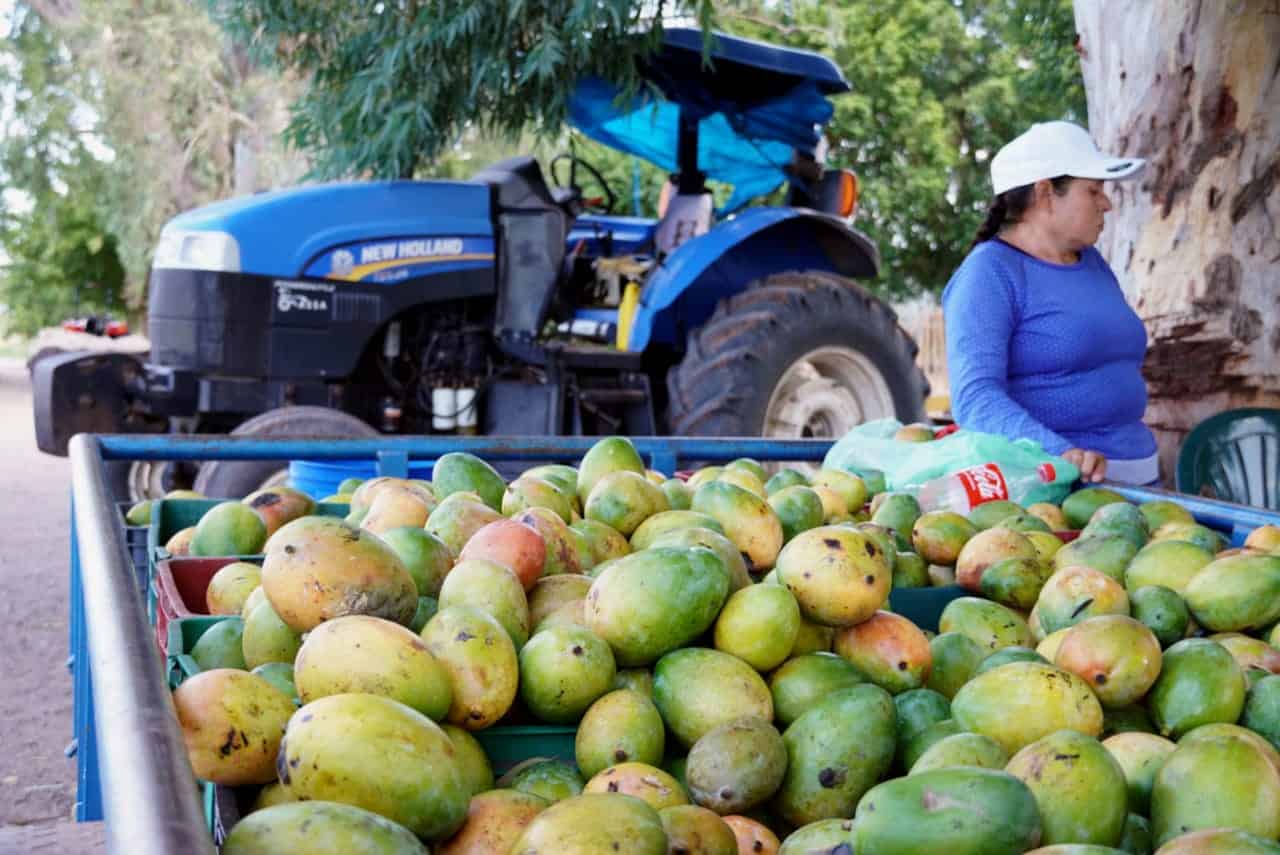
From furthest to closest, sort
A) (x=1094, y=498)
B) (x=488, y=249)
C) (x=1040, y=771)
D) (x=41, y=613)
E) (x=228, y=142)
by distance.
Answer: (x=228, y=142), (x=488, y=249), (x=41, y=613), (x=1094, y=498), (x=1040, y=771)

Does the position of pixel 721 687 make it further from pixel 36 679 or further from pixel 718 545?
pixel 36 679

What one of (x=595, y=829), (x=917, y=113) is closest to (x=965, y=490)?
(x=595, y=829)

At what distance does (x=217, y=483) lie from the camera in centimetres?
484

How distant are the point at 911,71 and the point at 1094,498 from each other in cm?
1593

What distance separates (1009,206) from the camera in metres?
3.48

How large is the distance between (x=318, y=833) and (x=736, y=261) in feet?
18.3

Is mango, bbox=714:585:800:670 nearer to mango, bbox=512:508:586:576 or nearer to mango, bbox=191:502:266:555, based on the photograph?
mango, bbox=512:508:586:576

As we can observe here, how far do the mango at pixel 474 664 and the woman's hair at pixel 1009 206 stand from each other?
252 cm

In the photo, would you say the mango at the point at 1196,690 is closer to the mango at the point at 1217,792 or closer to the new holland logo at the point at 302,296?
the mango at the point at 1217,792

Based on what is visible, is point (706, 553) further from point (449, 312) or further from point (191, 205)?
point (191, 205)

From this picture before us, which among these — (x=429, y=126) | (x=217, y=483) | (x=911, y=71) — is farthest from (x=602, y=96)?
(x=911, y=71)

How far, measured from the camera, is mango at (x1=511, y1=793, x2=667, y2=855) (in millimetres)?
1062

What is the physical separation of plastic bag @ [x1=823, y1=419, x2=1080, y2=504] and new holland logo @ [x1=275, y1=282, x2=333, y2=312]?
335 cm

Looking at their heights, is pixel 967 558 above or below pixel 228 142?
below
